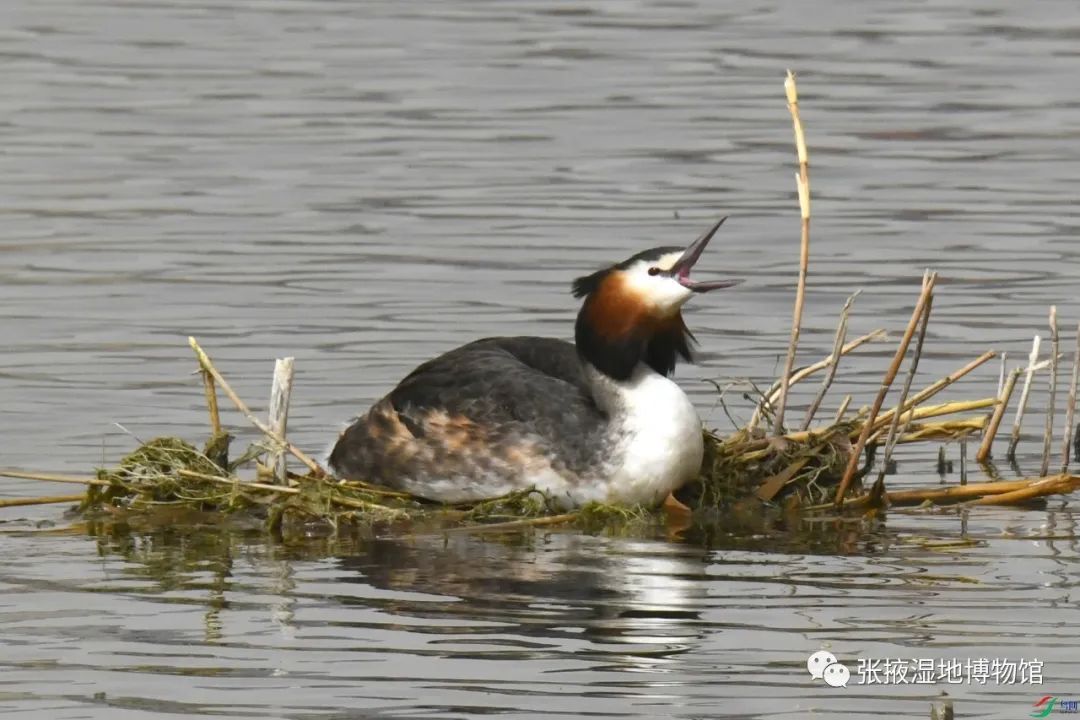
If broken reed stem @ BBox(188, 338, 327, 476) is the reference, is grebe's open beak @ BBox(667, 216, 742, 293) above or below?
above

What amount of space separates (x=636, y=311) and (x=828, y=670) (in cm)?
281

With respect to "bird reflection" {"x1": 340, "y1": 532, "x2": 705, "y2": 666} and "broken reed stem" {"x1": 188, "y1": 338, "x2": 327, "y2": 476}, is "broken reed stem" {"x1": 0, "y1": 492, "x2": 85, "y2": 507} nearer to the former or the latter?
"broken reed stem" {"x1": 188, "y1": 338, "x2": 327, "y2": 476}

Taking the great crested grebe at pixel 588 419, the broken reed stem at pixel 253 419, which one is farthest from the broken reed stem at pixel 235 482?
the great crested grebe at pixel 588 419

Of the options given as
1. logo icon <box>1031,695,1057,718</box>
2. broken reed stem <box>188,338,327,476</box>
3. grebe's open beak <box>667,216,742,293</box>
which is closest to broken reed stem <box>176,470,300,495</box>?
broken reed stem <box>188,338,327,476</box>

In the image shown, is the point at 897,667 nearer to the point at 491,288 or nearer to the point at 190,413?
the point at 190,413

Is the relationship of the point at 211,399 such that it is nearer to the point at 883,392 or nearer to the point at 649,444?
the point at 649,444

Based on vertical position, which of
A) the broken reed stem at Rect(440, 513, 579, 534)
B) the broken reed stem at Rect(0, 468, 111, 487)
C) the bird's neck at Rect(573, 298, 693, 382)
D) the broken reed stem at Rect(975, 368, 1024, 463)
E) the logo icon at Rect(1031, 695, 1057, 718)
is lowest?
the logo icon at Rect(1031, 695, 1057, 718)

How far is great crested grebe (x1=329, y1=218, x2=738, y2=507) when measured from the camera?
10633 millimetres

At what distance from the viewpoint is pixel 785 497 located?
10992 mm

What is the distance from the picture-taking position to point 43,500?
10.8 metres

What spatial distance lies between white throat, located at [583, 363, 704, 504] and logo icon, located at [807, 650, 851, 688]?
7.54 feet

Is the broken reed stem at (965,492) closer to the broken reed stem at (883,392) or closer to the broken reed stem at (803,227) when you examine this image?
the broken reed stem at (883,392)

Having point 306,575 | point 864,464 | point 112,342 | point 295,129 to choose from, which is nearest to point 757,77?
point 295,129

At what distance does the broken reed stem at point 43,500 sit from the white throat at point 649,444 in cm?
218
